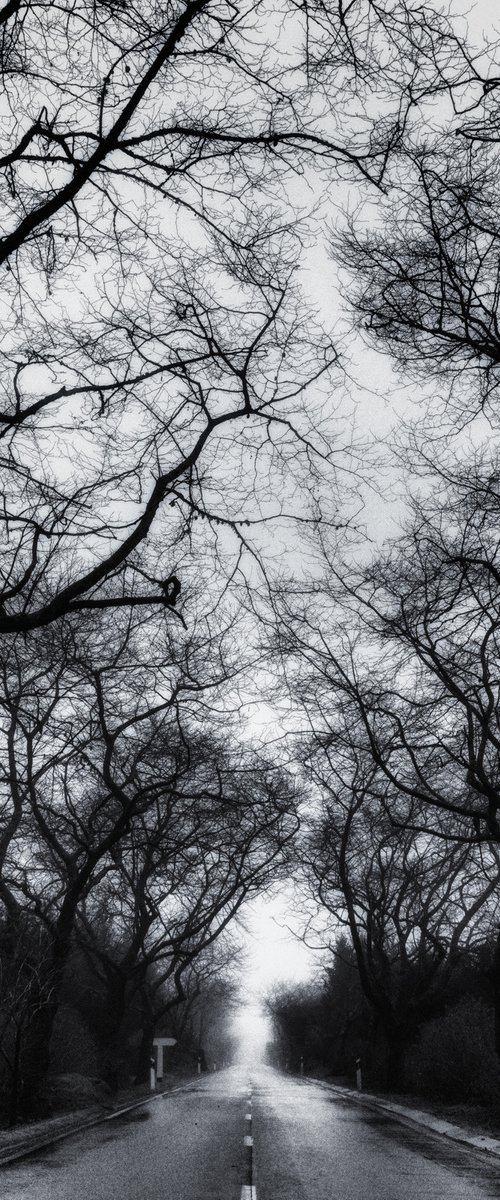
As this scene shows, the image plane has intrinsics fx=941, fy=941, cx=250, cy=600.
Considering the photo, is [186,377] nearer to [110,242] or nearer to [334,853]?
[110,242]

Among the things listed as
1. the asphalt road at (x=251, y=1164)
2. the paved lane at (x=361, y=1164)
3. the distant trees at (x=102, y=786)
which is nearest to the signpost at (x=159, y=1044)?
the distant trees at (x=102, y=786)

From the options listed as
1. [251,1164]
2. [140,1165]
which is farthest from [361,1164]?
[140,1165]

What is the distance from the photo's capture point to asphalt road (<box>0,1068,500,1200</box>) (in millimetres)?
8406

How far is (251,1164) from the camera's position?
1070cm

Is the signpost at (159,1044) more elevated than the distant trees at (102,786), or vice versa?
the distant trees at (102,786)

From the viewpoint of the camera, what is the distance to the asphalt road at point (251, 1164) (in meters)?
8.41

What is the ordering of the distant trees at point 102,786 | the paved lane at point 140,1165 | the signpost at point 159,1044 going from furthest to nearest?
the signpost at point 159,1044 → the distant trees at point 102,786 → the paved lane at point 140,1165

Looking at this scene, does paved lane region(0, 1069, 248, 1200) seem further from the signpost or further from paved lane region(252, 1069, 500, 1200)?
the signpost

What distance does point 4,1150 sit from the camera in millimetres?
11773

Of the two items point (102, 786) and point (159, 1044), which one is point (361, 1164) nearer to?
point (102, 786)

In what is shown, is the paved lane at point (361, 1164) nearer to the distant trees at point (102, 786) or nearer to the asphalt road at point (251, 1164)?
the asphalt road at point (251, 1164)

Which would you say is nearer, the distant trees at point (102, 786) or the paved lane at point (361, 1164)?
the paved lane at point (361, 1164)

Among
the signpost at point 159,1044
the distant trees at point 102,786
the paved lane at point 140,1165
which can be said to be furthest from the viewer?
the signpost at point 159,1044

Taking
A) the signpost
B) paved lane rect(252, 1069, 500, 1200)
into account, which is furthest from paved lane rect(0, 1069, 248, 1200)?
the signpost
